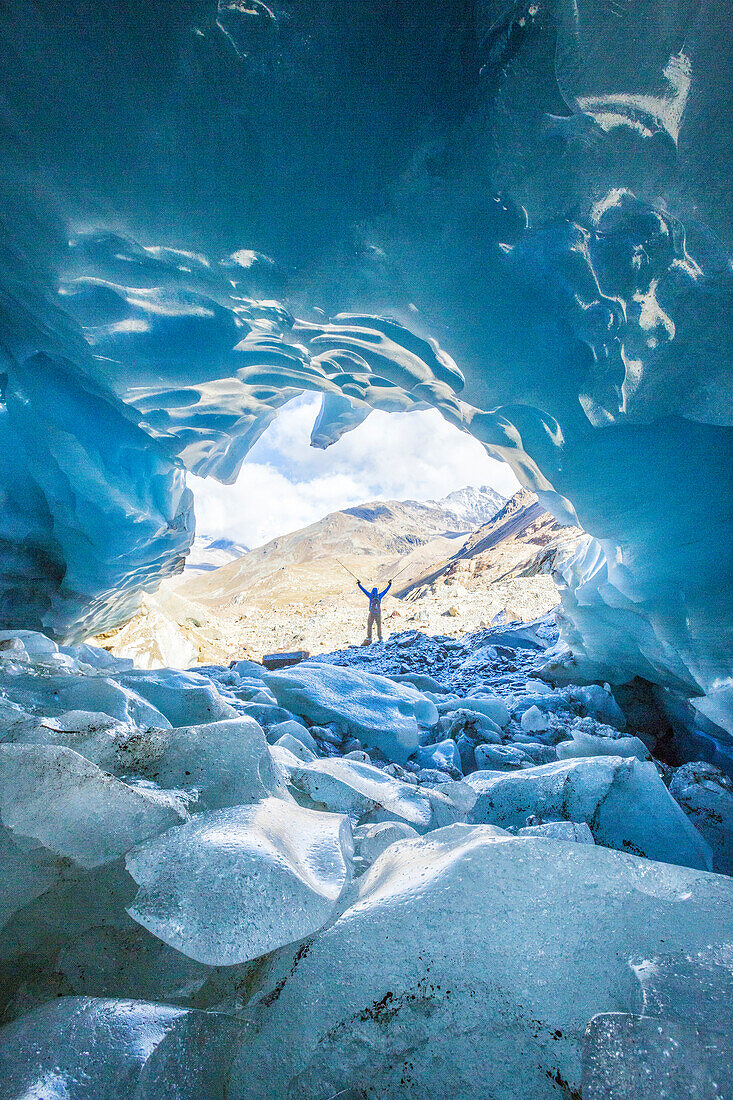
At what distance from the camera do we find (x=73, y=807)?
3.12 ft

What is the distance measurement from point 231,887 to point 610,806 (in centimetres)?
140

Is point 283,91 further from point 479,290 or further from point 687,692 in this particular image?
point 687,692

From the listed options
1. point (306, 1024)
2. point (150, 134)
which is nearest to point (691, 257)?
point (150, 134)

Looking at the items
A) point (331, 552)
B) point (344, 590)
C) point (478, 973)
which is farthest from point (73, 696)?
point (331, 552)

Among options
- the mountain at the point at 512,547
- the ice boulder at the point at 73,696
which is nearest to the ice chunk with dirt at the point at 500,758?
the ice boulder at the point at 73,696

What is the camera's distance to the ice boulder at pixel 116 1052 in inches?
23.2

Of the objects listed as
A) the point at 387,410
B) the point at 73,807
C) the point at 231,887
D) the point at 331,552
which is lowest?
the point at 231,887

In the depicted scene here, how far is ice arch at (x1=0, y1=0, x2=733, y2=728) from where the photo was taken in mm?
1667

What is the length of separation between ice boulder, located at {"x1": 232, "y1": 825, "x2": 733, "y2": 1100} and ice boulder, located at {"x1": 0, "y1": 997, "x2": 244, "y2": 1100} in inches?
2.1

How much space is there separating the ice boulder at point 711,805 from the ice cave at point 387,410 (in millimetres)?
14

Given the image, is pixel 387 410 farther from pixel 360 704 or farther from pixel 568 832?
pixel 568 832

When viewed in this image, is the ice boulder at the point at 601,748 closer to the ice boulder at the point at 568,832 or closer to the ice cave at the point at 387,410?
the ice cave at the point at 387,410

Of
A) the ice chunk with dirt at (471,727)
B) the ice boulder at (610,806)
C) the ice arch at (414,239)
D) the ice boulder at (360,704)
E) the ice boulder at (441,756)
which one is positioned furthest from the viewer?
the ice chunk with dirt at (471,727)

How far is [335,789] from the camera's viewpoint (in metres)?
1.61
